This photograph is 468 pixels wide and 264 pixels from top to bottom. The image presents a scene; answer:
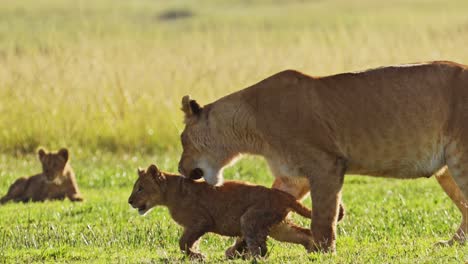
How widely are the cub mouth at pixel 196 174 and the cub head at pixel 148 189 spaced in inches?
10.0

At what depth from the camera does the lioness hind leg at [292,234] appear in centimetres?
974

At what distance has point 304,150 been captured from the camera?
9.46m

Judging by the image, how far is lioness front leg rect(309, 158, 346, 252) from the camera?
9.37m

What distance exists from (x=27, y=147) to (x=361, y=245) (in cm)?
1043

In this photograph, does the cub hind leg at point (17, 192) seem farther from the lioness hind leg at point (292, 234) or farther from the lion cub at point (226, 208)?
the lioness hind leg at point (292, 234)

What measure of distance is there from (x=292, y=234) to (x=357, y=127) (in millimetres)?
1083

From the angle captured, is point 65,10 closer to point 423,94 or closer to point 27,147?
point 27,147

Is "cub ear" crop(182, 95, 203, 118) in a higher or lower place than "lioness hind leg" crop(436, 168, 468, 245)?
higher

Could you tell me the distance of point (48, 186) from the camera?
1534 centimetres

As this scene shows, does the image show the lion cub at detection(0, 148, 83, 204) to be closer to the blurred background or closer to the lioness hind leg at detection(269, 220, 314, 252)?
the blurred background

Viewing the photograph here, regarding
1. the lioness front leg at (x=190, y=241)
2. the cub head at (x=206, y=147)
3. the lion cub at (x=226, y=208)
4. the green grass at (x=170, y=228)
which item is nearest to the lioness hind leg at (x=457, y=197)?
the green grass at (x=170, y=228)

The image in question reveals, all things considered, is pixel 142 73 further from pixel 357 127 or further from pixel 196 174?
pixel 357 127

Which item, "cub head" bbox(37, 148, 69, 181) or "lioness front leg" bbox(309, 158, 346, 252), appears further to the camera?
"cub head" bbox(37, 148, 69, 181)

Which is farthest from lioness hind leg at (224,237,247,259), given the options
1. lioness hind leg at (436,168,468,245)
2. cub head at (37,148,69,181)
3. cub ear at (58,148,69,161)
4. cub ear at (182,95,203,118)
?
cub ear at (58,148,69,161)
